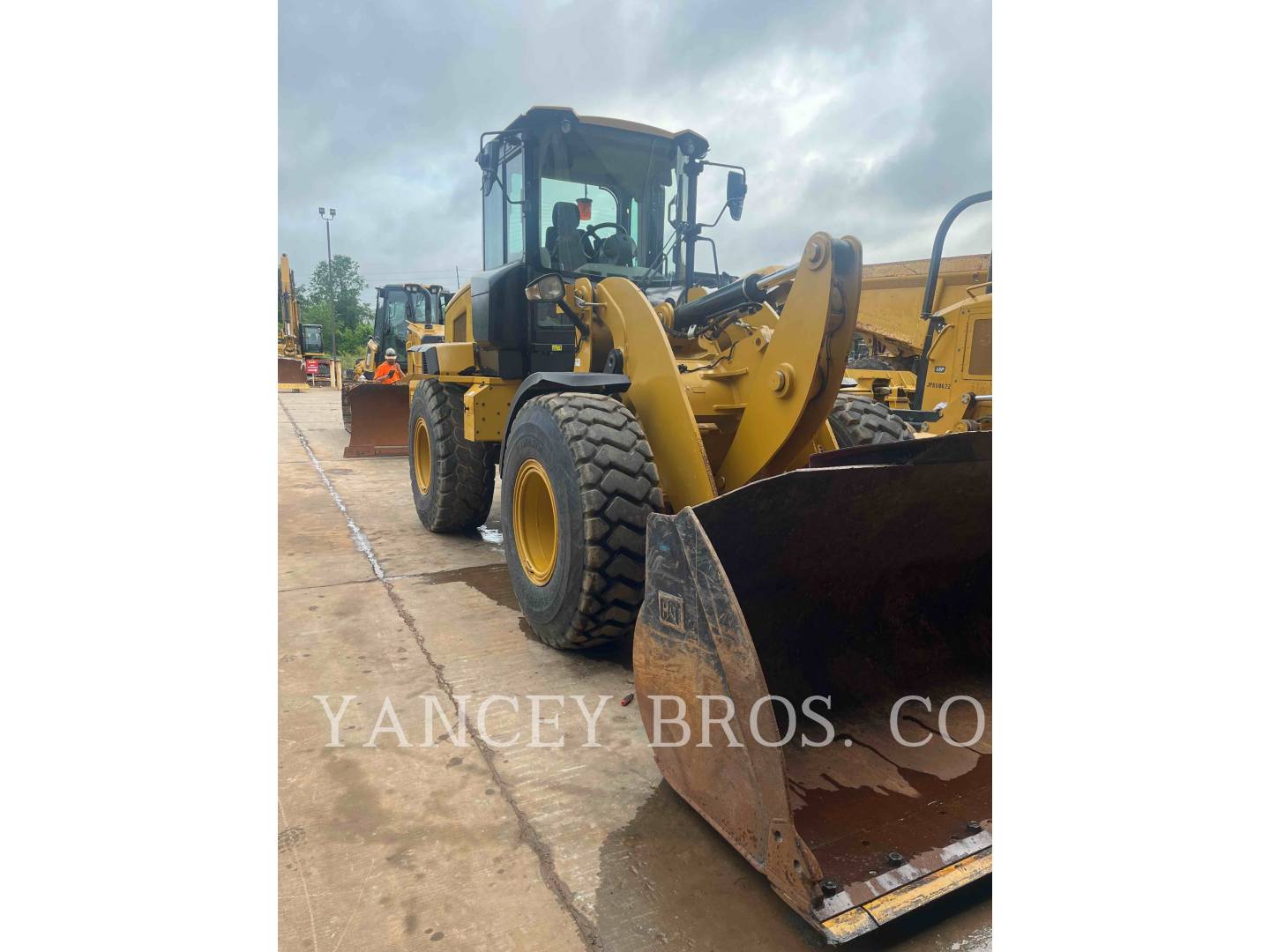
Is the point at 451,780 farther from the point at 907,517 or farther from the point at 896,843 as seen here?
the point at 907,517

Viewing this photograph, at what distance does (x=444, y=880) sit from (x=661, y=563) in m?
0.95

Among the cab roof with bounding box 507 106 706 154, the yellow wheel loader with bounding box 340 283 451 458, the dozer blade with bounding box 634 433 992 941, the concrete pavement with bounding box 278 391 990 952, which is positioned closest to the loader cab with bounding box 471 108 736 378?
the cab roof with bounding box 507 106 706 154

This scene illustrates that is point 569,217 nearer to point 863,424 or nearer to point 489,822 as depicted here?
point 863,424

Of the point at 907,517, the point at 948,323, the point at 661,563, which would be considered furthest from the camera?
the point at 948,323

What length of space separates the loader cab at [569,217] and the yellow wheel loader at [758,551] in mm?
18

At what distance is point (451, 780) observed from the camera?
230 centimetres

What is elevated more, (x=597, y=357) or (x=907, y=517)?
(x=597, y=357)

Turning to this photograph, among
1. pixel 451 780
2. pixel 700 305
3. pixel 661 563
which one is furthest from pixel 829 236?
pixel 451 780

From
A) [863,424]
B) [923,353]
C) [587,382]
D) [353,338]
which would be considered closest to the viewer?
[587,382]

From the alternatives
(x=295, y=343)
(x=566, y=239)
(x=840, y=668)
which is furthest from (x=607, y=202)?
(x=295, y=343)

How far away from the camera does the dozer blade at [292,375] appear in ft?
73.0

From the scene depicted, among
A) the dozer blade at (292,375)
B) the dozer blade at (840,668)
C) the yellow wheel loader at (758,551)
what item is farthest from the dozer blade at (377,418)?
the dozer blade at (292,375)

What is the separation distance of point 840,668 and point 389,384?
27.7ft

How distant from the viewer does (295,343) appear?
1012 inches
